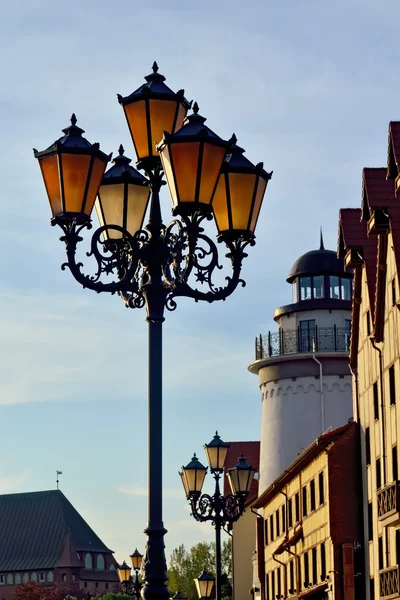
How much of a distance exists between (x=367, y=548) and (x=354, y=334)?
8.13 metres

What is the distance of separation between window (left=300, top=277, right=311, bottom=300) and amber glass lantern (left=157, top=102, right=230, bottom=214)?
2592 inches

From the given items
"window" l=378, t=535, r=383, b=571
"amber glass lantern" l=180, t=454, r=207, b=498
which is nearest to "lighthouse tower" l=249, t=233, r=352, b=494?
"window" l=378, t=535, r=383, b=571

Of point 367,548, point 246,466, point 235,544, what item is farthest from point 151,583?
point 235,544

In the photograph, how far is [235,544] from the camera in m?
89.8

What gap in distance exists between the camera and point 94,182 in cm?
1155

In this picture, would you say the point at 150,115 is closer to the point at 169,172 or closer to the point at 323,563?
the point at 169,172

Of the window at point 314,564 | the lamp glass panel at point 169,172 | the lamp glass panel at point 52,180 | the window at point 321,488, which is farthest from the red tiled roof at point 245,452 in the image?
the lamp glass panel at point 169,172

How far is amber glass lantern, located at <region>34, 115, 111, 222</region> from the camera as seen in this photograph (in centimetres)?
1149

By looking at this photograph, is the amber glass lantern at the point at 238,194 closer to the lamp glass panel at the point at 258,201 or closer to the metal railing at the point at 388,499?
the lamp glass panel at the point at 258,201

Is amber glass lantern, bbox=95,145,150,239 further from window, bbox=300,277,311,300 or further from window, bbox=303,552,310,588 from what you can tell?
window, bbox=300,277,311,300

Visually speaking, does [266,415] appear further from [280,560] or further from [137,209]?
[137,209]

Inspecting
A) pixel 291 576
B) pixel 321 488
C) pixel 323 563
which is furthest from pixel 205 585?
pixel 291 576

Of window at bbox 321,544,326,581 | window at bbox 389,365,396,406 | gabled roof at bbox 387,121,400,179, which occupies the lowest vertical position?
window at bbox 321,544,326,581

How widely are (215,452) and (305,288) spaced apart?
169ft
